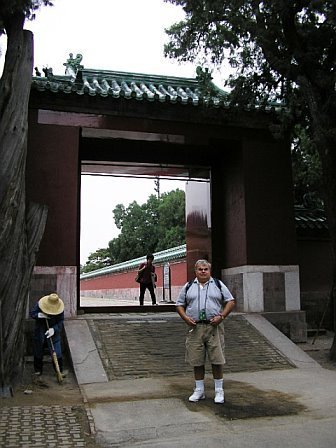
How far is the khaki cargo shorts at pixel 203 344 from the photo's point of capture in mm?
5320

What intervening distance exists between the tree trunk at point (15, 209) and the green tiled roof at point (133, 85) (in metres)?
1.57

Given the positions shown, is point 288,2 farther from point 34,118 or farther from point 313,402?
point 313,402

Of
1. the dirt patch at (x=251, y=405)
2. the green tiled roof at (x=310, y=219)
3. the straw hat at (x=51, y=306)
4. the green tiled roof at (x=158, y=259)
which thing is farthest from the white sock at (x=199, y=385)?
the green tiled roof at (x=158, y=259)

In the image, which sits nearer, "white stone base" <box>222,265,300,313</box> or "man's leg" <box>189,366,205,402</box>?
"man's leg" <box>189,366,205,402</box>

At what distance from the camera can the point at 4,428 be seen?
4.51 m

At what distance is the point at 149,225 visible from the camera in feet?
116

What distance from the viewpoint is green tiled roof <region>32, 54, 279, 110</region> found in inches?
361

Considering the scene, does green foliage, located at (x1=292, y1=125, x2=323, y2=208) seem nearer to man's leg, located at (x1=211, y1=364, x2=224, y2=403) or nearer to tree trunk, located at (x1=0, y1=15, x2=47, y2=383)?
tree trunk, located at (x1=0, y1=15, x2=47, y2=383)

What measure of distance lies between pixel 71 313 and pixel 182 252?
11.2 metres

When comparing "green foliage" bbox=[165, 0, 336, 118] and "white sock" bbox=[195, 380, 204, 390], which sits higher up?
"green foliage" bbox=[165, 0, 336, 118]

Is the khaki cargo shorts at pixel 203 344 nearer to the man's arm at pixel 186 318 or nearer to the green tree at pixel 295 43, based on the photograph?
the man's arm at pixel 186 318

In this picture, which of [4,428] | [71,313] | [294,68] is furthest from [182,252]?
[4,428]

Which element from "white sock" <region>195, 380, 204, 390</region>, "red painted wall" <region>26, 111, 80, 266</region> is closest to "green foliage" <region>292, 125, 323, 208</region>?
"red painted wall" <region>26, 111, 80, 266</region>

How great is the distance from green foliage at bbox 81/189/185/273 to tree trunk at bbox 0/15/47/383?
76.0ft
